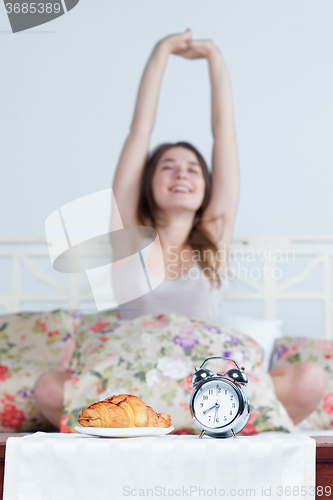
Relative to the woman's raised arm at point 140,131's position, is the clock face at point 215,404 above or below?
below

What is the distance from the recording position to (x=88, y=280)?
1717mm

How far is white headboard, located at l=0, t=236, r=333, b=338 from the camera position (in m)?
1.72

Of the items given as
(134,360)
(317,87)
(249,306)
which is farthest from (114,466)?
(317,87)

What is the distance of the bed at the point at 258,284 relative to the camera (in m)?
1.73

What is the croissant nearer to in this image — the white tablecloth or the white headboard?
the white tablecloth

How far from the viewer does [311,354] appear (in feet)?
5.10

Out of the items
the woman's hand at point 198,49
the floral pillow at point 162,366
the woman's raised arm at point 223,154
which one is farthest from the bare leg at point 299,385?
the woman's hand at point 198,49

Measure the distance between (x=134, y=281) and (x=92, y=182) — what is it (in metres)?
0.36

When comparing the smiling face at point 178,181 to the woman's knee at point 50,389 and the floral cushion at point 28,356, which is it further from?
the woman's knee at point 50,389

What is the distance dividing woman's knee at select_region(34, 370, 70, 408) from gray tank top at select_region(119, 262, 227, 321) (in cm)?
44

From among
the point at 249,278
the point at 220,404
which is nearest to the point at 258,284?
the point at 249,278

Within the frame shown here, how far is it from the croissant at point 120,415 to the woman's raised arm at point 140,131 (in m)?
1.05

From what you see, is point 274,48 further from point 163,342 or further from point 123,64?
point 163,342

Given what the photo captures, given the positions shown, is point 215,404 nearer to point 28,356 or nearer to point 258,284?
point 28,356
